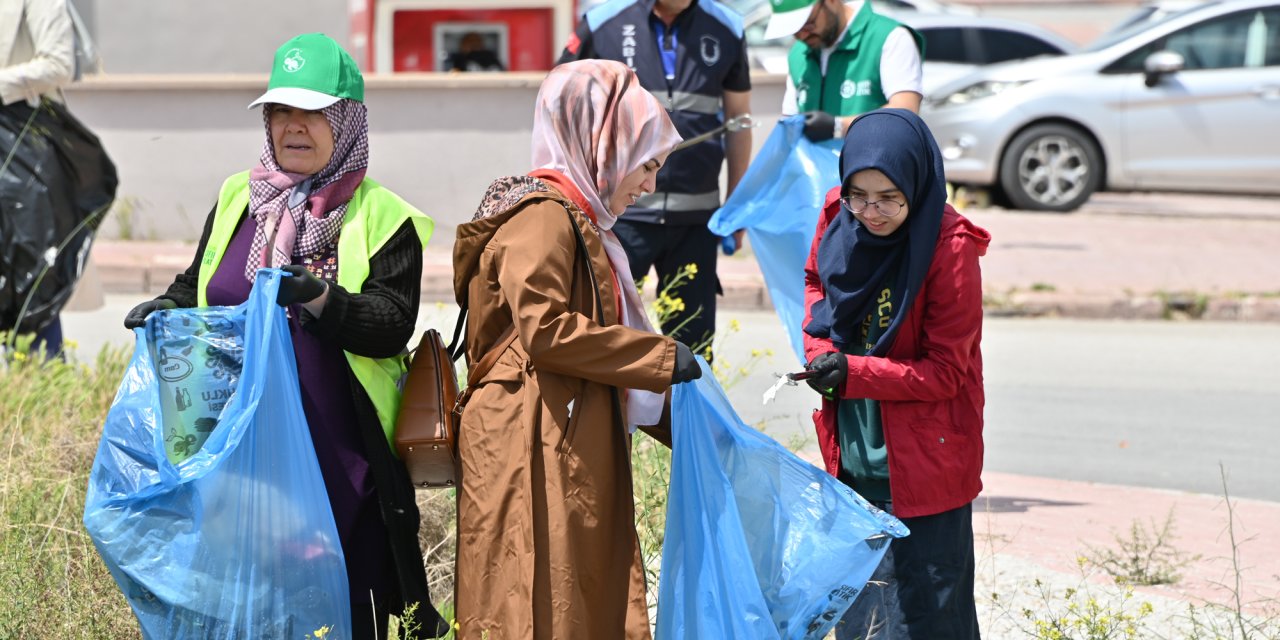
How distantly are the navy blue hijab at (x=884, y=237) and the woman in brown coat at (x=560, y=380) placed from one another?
447mm

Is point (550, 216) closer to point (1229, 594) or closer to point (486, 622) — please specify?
point (486, 622)

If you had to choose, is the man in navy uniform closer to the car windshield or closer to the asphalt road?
the asphalt road

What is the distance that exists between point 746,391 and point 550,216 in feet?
15.4

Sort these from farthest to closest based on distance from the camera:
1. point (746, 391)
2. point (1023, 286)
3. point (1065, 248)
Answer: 1. point (1065, 248)
2. point (1023, 286)
3. point (746, 391)

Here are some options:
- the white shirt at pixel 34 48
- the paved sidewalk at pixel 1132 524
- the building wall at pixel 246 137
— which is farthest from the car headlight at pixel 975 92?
the white shirt at pixel 34 48

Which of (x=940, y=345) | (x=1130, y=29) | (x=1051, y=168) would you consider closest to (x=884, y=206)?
(x=940, y=345)

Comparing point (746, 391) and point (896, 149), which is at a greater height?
point (896, 149)

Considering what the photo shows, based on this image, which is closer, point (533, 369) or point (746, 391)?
point (533, 369)

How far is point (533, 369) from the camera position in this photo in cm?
329

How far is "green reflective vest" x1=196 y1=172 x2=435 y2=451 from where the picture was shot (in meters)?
3.49

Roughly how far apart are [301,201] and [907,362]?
132 centimetres

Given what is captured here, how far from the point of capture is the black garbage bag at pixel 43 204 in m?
6.29

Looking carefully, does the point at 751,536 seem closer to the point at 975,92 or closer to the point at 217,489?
the point at 217,489

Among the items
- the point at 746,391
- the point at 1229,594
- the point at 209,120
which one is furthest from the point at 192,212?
the point at 1229,594
